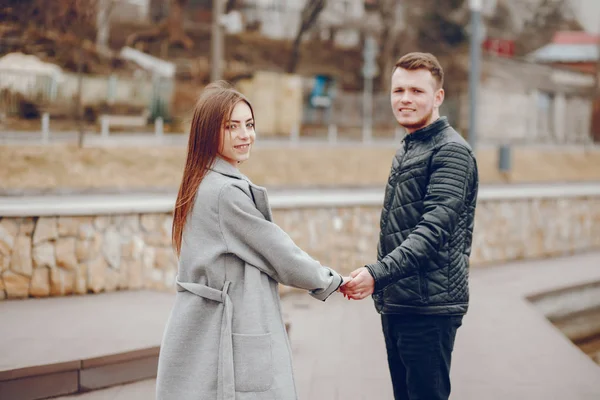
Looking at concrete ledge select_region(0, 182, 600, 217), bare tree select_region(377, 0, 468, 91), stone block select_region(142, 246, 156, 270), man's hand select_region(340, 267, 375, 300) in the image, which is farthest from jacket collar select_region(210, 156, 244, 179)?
bare tree select_region(377, 0, 468, 91)

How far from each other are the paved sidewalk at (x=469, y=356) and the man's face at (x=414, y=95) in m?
2.30

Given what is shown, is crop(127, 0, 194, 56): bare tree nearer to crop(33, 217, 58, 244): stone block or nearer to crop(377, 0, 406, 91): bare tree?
crop(377, 0, 406, 91): bare tree

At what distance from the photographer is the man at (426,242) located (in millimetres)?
3045

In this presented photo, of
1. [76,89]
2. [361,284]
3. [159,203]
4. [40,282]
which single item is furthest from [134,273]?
[76,89]

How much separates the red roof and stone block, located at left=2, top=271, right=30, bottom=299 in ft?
134

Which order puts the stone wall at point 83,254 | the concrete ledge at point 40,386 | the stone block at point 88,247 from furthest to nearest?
the stone block at point 88,247 < the stone wall at point 83,254 < the concrete ledge at point 40,386

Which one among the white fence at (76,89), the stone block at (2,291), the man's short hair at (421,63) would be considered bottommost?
the stone block at (2,291)

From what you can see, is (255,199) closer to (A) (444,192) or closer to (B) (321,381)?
(A) (444,192)

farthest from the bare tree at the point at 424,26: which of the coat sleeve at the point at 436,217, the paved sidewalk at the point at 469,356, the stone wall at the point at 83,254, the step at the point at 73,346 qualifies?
A: the coat sleeve at the point at 436,217

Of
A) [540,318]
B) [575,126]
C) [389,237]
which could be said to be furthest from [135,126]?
[575,126]

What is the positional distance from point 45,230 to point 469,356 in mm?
3879

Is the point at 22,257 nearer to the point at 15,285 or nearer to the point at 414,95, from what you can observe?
the point at 15,285

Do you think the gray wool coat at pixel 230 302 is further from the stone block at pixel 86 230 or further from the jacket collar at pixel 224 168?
the stone block at pixel 86 230

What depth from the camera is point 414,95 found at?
3.12 m
